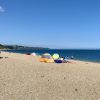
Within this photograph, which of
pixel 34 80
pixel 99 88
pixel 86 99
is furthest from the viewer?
pixel 34 80

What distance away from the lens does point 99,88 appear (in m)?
13.6

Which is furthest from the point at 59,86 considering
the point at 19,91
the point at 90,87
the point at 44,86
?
the point at 19,91

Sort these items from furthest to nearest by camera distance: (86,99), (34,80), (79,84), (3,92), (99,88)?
1. (34,80)
2. (79,84)
3. (99,88)
4. (3,92)
5. (86,99)

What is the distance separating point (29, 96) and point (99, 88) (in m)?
4.14

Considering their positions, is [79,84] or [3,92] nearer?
[3,92]

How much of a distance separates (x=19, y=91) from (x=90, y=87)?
3.98 metres

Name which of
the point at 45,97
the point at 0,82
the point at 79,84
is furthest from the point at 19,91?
the point at 79,84

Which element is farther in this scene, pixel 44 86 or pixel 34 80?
pixel 34 80

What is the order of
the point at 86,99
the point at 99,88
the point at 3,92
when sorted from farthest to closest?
the point at 99,88 < the point at 3,92 < the point at 86,99

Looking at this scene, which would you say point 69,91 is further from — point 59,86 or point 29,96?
point 29,96

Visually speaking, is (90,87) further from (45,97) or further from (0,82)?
(0,82)

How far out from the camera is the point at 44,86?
13.8 m

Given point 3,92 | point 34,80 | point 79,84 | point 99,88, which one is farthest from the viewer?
point 34,80

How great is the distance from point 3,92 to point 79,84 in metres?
4.73
